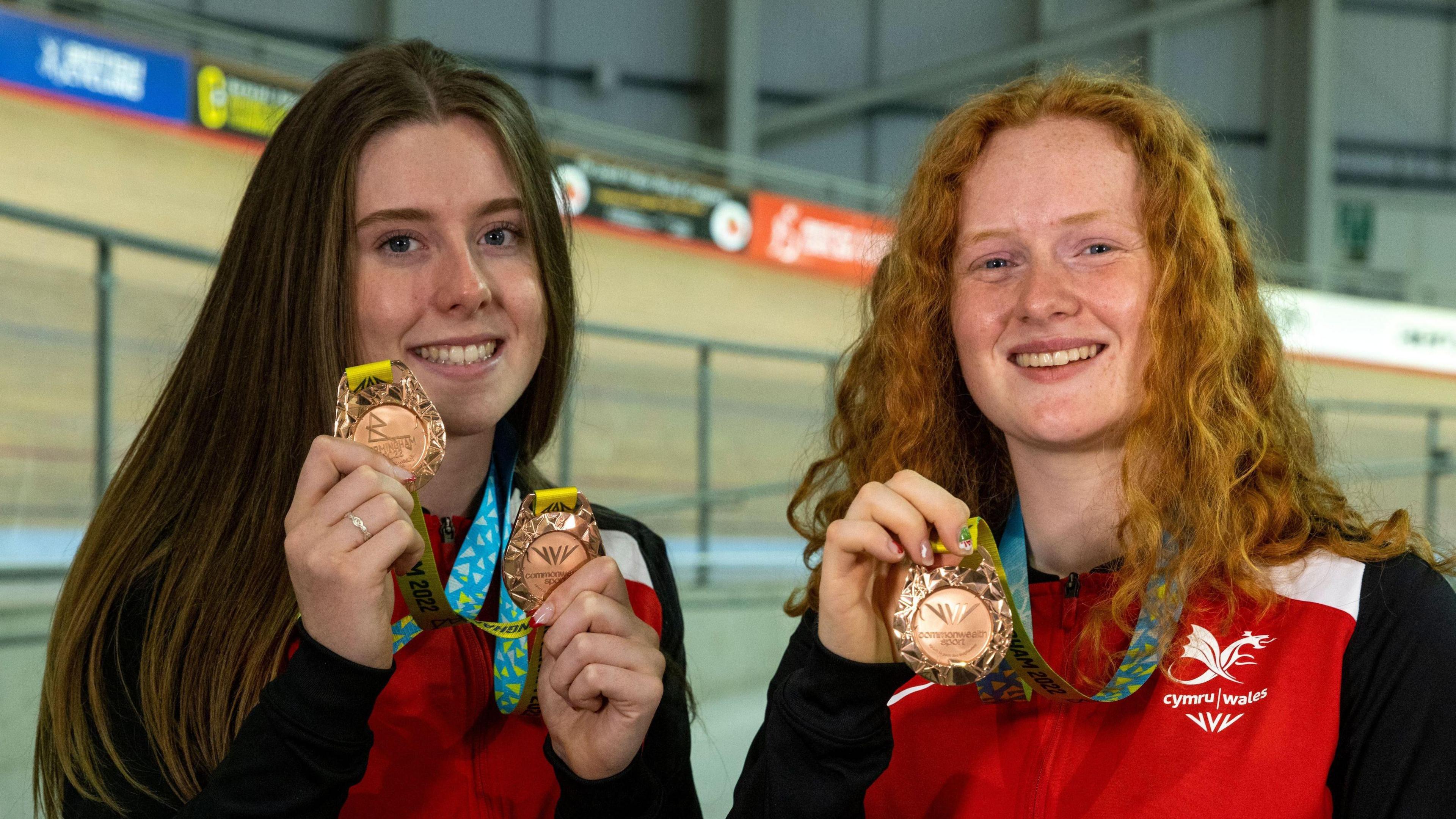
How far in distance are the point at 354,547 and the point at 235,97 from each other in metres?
8.46

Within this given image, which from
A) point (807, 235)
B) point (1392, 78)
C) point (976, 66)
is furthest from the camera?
point (1392, 78)

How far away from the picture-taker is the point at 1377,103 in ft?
49.9

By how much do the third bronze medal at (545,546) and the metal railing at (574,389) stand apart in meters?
1.17

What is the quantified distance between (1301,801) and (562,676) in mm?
811

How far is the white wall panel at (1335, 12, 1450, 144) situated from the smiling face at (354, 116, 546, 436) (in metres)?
15.8

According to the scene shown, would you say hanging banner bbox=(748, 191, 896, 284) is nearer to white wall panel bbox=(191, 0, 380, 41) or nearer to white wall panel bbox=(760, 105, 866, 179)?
white wall panel bbox=(760, 105, 866, 179)

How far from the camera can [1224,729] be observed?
55.4 inches

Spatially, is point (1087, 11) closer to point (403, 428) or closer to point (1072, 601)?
point (1072, 601)

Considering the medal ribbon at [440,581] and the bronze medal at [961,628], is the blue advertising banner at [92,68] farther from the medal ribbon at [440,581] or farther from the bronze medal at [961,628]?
the bronze medal at [961,628]

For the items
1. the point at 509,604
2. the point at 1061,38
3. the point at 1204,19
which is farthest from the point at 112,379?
the point at 1204,19

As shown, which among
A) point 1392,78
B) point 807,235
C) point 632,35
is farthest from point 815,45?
point 1392,78

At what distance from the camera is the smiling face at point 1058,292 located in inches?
59.6

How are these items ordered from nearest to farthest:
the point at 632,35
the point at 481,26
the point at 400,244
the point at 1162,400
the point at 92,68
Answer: the point at 1162,400 < the point at 400,244 < the point at 92,68 < the point at 481,26 < the point at 632,35

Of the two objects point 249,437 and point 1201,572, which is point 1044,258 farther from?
point 249,437
